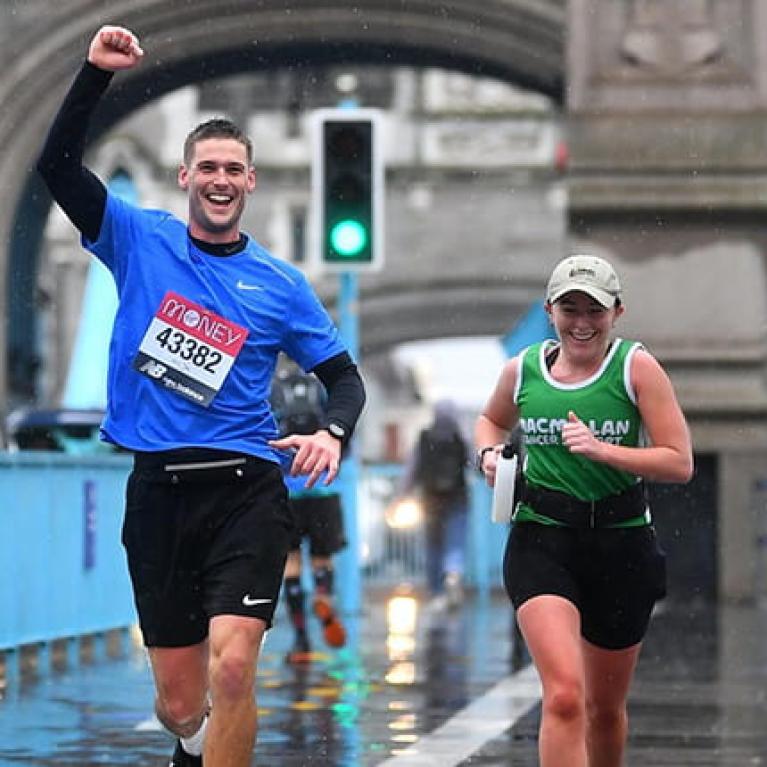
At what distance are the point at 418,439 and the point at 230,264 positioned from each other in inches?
623

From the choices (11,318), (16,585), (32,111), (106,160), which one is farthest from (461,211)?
(16,585)

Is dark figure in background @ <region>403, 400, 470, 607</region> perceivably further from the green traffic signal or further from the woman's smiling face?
the woman's smiling face

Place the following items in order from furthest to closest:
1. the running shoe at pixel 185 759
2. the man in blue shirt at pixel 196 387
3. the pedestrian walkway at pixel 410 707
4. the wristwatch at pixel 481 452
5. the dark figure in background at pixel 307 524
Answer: the dark figure in background at pixel 307 524, the pedestrian walkway at pixel 410 707, the running shoe at pixel 185 759, the wristwatch at pixel 481 452, the man in blue shirt at pixel 196 387

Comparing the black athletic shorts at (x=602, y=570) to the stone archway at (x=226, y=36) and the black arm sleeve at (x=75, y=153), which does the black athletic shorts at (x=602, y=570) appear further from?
the stone archway at (x=226, y=36)

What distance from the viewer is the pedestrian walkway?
34.3 ft

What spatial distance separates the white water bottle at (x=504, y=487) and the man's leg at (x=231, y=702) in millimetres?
804

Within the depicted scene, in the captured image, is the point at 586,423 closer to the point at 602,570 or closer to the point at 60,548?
the point at 602,570

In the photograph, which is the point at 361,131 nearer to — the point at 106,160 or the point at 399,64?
the point at 399,64

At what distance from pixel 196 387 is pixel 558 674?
1.25 metres

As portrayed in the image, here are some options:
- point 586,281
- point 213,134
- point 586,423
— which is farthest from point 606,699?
point 213,134

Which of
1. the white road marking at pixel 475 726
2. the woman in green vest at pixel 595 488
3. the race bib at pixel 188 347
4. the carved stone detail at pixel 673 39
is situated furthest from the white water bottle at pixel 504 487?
the carved stone detail at pixel 673 39

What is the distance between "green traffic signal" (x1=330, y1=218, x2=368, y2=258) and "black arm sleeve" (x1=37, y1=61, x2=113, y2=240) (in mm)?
11239

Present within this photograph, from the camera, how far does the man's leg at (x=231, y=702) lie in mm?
7398

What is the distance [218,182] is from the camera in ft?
25.6
